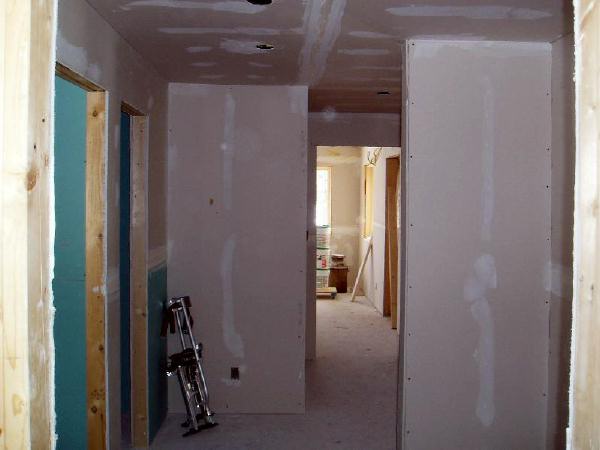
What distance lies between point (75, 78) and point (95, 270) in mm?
923

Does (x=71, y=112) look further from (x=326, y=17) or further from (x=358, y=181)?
(x=358, y=181)

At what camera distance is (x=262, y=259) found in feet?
14.7

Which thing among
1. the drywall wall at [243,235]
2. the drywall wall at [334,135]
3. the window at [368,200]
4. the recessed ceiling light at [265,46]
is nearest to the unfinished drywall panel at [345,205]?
the window at [368,200]

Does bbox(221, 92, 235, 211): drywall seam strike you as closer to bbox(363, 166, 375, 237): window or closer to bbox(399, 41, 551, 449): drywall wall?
bbox(399, 41, 551, 449): drywall wall

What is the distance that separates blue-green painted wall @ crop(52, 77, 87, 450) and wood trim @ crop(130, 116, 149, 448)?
0.91 metres

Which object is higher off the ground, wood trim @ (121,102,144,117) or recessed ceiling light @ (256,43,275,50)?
recessed ceiling light @ (256,43,275,50)

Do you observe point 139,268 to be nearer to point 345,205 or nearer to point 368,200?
point 368,200

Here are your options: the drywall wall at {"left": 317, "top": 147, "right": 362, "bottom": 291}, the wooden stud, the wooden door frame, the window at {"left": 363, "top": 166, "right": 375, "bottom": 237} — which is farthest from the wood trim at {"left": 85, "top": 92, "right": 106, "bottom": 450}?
the drywall wall at {"left": 317, "top": 147, "right": 362, "bottom": 291}

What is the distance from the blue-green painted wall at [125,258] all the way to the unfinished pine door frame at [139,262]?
30 centimetres

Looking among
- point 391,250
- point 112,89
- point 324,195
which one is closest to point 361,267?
point 324,195

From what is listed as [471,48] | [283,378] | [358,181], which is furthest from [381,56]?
[358,181]

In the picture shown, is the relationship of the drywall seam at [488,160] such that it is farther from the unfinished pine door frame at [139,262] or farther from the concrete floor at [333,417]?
the unfinished pine door frame at [139,262]

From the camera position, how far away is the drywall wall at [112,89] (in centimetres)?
246

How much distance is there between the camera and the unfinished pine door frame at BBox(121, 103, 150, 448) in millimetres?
3752
